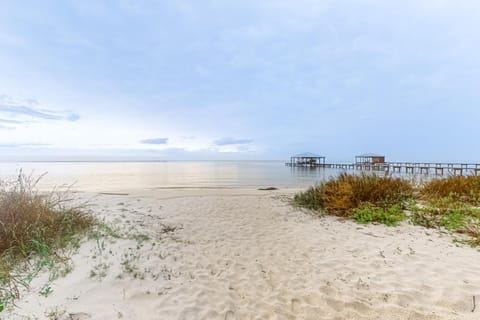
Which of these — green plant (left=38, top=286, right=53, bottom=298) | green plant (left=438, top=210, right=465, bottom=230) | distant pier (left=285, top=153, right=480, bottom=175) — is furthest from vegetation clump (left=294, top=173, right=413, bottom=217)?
distant pier (left=285, top=153, right=480, bottom=175)

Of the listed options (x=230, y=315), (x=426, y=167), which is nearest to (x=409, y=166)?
(x=426, y=167)

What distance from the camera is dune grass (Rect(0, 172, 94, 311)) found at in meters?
3.08

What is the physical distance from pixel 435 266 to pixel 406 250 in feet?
2.17

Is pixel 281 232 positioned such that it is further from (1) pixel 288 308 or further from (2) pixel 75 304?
(2) pixel 75 304

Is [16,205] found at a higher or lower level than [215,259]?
→ higher

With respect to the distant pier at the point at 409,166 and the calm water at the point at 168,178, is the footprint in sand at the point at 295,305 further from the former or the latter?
the distant pier at the point at 409,166

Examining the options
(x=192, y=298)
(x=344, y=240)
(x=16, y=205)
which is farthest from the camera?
(x=344, y=240)

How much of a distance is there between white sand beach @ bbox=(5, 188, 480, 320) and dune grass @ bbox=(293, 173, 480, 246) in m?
0.55

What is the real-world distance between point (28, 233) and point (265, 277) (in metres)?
3.60

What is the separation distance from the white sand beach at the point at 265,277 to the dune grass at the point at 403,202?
0.55 metres

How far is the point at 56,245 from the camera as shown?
396 cm

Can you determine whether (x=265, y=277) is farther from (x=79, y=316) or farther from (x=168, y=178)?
(x=168, y=178)

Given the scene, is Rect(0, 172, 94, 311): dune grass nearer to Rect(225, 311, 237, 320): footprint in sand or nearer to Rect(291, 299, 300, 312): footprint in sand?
Rect(225, 311, 237, 320): footprint in sand

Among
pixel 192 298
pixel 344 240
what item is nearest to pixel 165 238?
pixel 192 298
